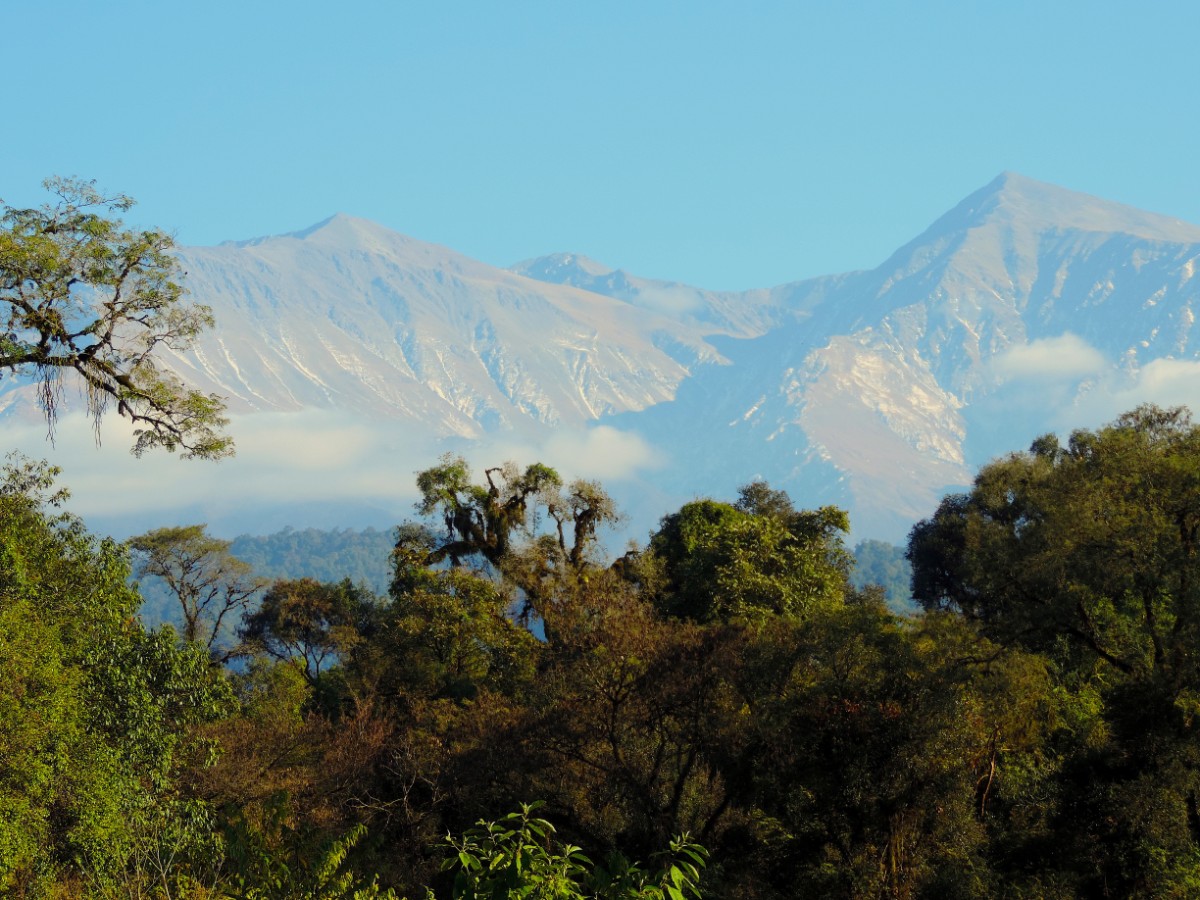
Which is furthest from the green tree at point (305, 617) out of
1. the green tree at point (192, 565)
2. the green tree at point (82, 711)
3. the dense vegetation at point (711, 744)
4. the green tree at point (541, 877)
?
the green tree at point (541, 877)

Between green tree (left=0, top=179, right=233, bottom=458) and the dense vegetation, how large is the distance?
2730 millimetres

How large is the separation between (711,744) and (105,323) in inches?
517

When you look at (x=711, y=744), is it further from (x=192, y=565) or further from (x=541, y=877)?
(x=192, y=565)

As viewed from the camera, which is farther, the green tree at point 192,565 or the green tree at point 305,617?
the green tree at point 305,617

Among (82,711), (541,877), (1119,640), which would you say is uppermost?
(82,711)

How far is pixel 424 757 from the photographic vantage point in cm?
2784

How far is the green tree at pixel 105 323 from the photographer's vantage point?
16.6m

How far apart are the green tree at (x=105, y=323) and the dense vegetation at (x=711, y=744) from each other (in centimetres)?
273

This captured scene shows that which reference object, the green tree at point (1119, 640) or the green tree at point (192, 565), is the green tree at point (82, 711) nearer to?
the green tree at point (1119, 640)

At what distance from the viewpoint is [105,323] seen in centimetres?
1742

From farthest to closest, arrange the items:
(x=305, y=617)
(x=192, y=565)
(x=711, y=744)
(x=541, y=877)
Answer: (x=305, y=617), (x=192, y=565), (x=711, y=744), (x=541, y=877)

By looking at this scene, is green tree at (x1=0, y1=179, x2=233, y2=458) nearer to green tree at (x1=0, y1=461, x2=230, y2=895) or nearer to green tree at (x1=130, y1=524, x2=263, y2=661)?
green tree at (x1=0, y1=461, x2=230, y2=895)

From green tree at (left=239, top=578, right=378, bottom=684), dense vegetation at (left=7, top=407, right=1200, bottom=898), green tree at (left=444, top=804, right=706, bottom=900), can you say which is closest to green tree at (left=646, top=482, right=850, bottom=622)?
dense vegetation at (left=7, top=407, right=1200, bottom=898)

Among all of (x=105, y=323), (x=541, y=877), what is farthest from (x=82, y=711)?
(x=541, y=877)
